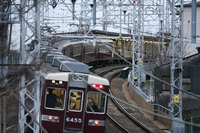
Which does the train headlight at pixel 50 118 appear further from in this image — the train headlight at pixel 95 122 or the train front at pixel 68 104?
the train headlight at pixel 95 122

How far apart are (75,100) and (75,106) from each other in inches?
6.6

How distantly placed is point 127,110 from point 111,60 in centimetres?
1948

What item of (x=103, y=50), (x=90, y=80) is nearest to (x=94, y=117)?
(x=90, y=80)

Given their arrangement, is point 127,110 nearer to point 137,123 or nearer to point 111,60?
point 137,123

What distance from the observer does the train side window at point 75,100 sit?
941 centimetres

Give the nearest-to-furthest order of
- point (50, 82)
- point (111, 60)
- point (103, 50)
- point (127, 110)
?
point (50, 82), point (127, 110), point (103, 50), point (111, 60)

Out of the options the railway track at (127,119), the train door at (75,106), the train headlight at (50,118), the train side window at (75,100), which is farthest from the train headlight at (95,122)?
the railway track at (127,119)

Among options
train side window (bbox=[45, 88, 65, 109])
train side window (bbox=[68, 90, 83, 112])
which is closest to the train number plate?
train side window (bbox=[68, 90, 83, 112])

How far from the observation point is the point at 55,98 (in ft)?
30.9

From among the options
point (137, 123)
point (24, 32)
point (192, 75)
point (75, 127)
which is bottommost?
point (137, 123)

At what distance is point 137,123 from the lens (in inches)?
A: 549

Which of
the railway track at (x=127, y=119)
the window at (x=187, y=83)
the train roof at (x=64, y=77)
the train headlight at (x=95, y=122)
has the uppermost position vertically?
the train roof at (x=64, y=77)

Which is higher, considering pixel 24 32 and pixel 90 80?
pixel 24 32

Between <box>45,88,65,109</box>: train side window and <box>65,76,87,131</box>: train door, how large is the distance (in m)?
0.20
